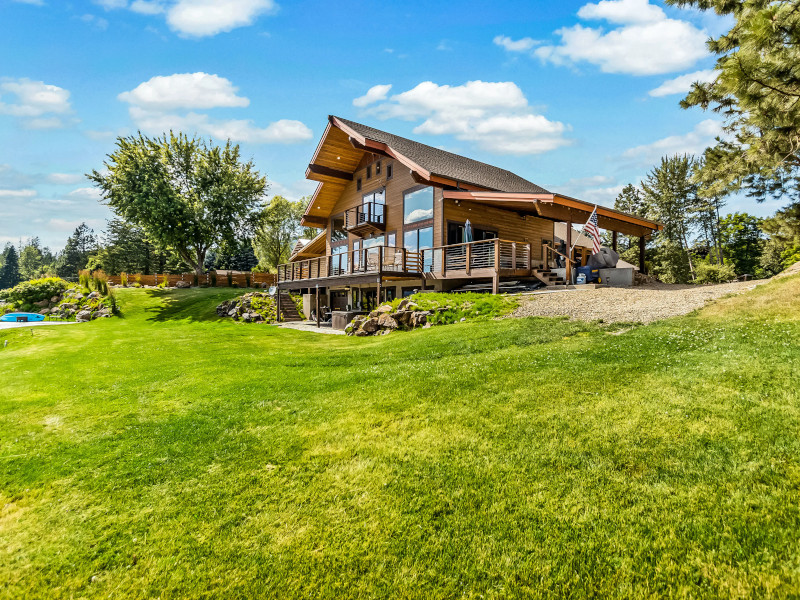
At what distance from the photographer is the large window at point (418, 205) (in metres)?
21.3

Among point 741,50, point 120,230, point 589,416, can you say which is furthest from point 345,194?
point 120,230

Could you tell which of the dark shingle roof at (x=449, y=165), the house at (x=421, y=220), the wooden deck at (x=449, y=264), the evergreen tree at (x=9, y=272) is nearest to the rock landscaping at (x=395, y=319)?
the house at (x=421, y=220)

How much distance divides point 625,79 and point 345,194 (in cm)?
1733

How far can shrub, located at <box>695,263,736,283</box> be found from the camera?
32844 mm

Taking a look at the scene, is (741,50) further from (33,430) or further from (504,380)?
(33,430)

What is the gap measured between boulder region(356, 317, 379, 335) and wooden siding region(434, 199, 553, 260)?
650 cm

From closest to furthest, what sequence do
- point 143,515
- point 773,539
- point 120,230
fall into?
1. point 773,539
2. point 143,515
3. point 120,230

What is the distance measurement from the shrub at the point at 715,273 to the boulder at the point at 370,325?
3112cm

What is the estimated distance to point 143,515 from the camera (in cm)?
380

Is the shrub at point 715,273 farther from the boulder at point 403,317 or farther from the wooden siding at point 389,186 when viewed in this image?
the boulder at point 403,317

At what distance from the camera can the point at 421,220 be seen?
21.8 m

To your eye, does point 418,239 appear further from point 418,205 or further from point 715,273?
point 715,273

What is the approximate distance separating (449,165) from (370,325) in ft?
41.1

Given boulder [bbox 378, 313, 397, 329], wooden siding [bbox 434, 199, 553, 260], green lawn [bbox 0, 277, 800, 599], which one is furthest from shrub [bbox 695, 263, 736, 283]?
boulder [bbox 378, 313, 397, 329]
